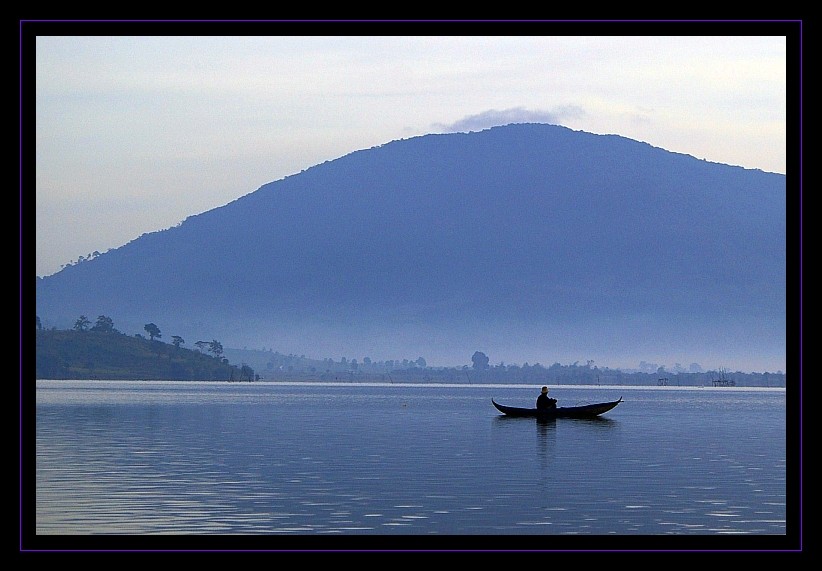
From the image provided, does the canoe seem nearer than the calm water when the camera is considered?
No

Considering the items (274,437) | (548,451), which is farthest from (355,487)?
(274,437)

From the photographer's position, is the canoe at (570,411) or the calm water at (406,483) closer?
the calm water at (406,483)

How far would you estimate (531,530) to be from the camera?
29.8 m

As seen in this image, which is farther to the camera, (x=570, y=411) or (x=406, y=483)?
(x=570, y=411)

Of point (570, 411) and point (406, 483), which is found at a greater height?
point (406, 483)
